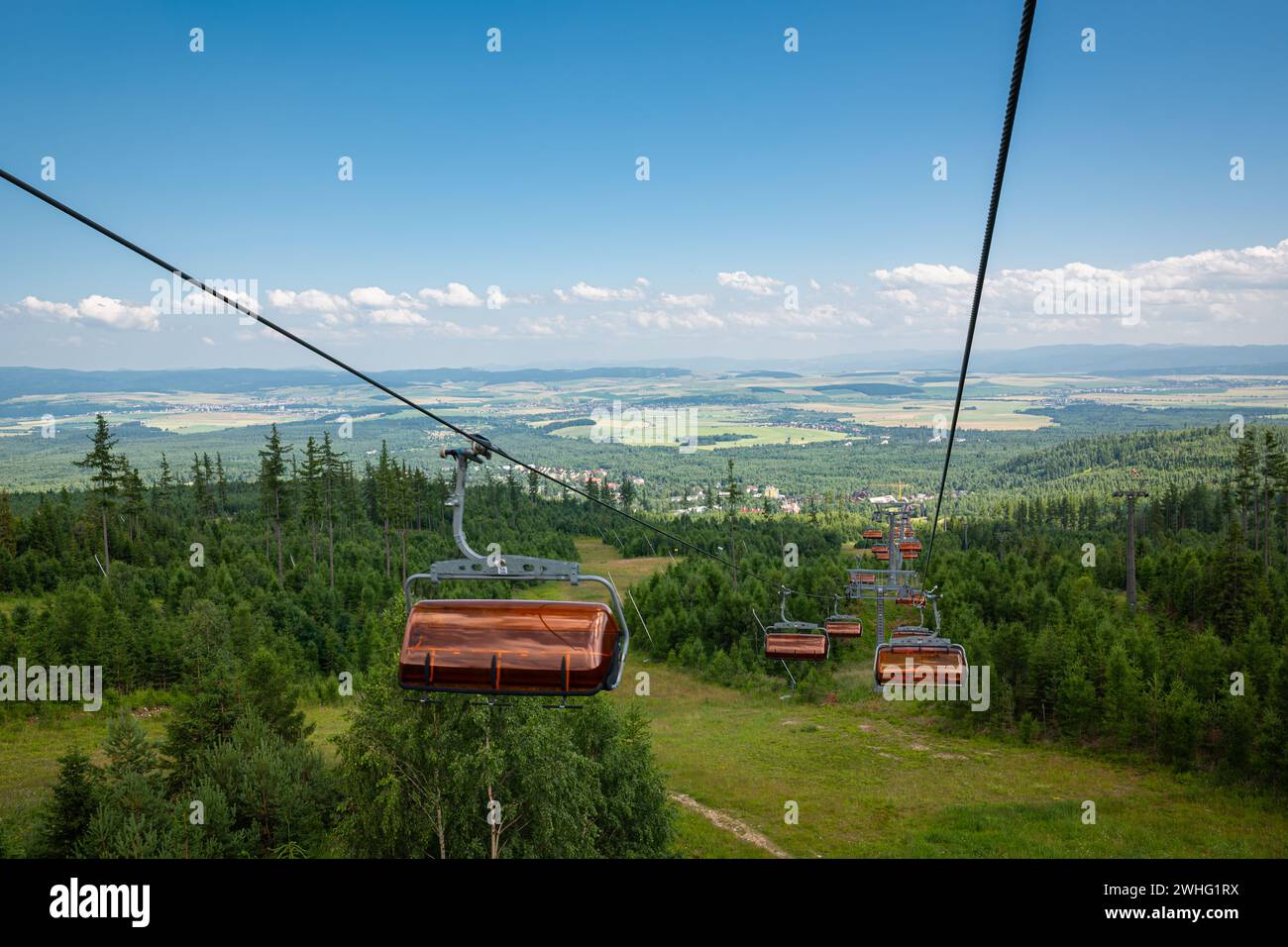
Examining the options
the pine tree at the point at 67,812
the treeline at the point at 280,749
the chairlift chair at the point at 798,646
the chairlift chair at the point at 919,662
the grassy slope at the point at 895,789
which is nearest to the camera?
the chairlift chair at the point at 919,662

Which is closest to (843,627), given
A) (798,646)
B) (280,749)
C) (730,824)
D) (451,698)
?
(798,646)

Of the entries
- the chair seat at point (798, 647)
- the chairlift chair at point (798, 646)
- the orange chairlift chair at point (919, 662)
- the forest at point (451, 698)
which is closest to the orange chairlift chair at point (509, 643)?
the forest at point (451, 698)

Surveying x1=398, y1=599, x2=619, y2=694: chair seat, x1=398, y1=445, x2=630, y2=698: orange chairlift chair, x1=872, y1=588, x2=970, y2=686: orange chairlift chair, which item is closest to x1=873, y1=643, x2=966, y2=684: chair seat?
x1=872, y1=588, x2=970, y2=686: orange chairlift chair

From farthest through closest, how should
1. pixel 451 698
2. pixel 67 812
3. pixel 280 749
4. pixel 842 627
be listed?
pixel 280 749 → pixel 451 698 → pixel 842 627 → pixel 67 812

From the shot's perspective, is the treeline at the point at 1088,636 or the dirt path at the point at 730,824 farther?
the treeline at the point at 1088,636

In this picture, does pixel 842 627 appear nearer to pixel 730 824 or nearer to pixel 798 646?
pixel 798 646

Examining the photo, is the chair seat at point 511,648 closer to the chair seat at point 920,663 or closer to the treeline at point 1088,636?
the chair seat at point 920,663

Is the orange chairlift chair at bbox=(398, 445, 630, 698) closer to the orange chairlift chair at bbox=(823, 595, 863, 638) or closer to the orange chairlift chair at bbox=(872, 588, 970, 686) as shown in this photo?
the orange chairlift chair at bbox=(872, 588, 970, 686)
